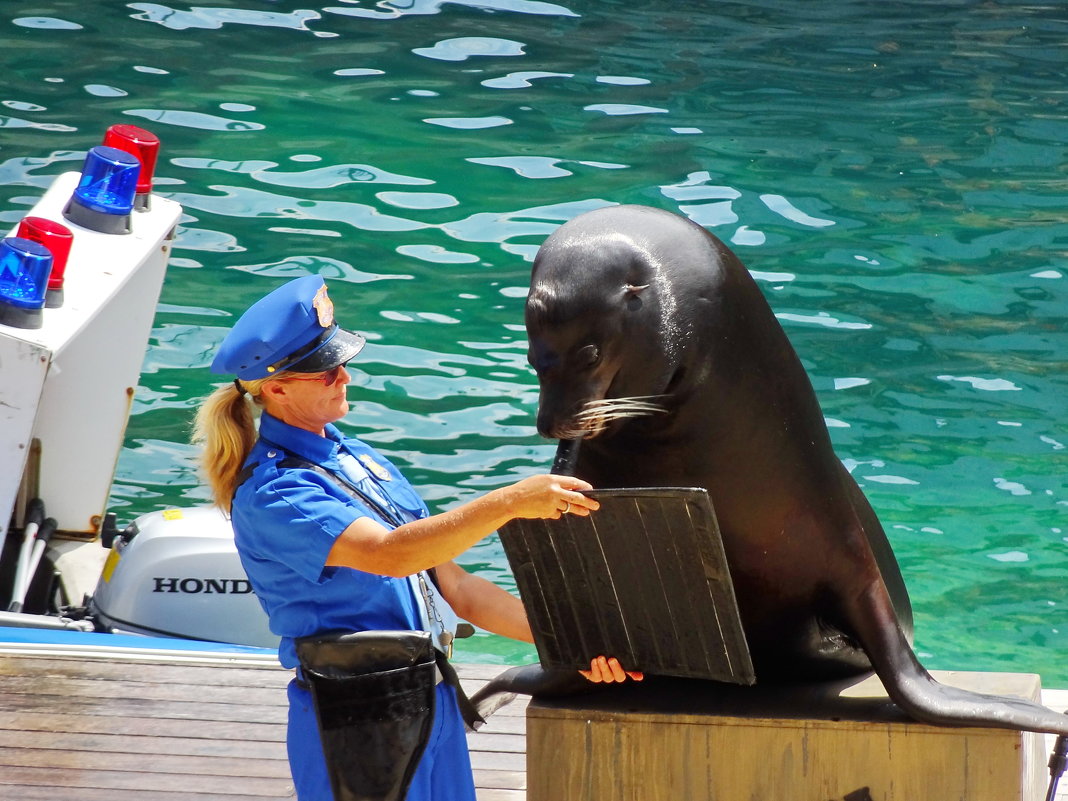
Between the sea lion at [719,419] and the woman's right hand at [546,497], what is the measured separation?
0.19 m

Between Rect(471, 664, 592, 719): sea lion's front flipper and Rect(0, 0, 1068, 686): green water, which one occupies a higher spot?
Rect(471, 664, 592, 719): sea lion's front flipper

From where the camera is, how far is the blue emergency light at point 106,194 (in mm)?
4715

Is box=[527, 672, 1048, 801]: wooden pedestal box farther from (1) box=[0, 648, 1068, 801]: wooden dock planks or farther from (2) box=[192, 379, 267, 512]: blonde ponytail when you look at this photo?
(1) box=[0, 648, 1068, 801]: wooden dock planks

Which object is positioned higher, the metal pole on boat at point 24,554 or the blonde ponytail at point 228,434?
the blonde ponytail at point 228,434

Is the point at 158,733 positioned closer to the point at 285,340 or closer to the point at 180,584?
the point at 180,584

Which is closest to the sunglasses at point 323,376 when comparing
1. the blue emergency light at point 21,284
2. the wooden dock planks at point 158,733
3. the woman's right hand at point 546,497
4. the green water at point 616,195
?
the woman's right hand at point 546,497

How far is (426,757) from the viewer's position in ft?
8.69

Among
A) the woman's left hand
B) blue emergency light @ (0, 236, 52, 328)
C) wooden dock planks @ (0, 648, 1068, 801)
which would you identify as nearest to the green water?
wooden dock planks @ (0, 648, 1068, 801)

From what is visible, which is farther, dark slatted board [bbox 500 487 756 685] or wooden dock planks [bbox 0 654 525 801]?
wooden dock planks [bbox 0 654 525 801]

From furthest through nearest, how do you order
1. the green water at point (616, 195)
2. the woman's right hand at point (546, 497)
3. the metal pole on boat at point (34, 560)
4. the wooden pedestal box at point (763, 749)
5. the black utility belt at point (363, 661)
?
1. the green water at point (616, 195)
2. the metal pole on boat at point (34, 560)
3. the black utility belt at point (363, 661)
4. the wooden pedestal box at point (763, 749)
5. the woman's right hand at point (546, 497)

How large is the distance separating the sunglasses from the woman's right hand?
0.66 m

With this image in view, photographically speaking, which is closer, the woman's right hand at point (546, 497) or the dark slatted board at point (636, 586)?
the woman's right hand at point (546, 497)

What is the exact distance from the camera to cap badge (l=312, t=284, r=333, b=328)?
265cm

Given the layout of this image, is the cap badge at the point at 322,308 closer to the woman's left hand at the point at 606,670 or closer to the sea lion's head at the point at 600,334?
the sea lion's head at the point at 600,334
